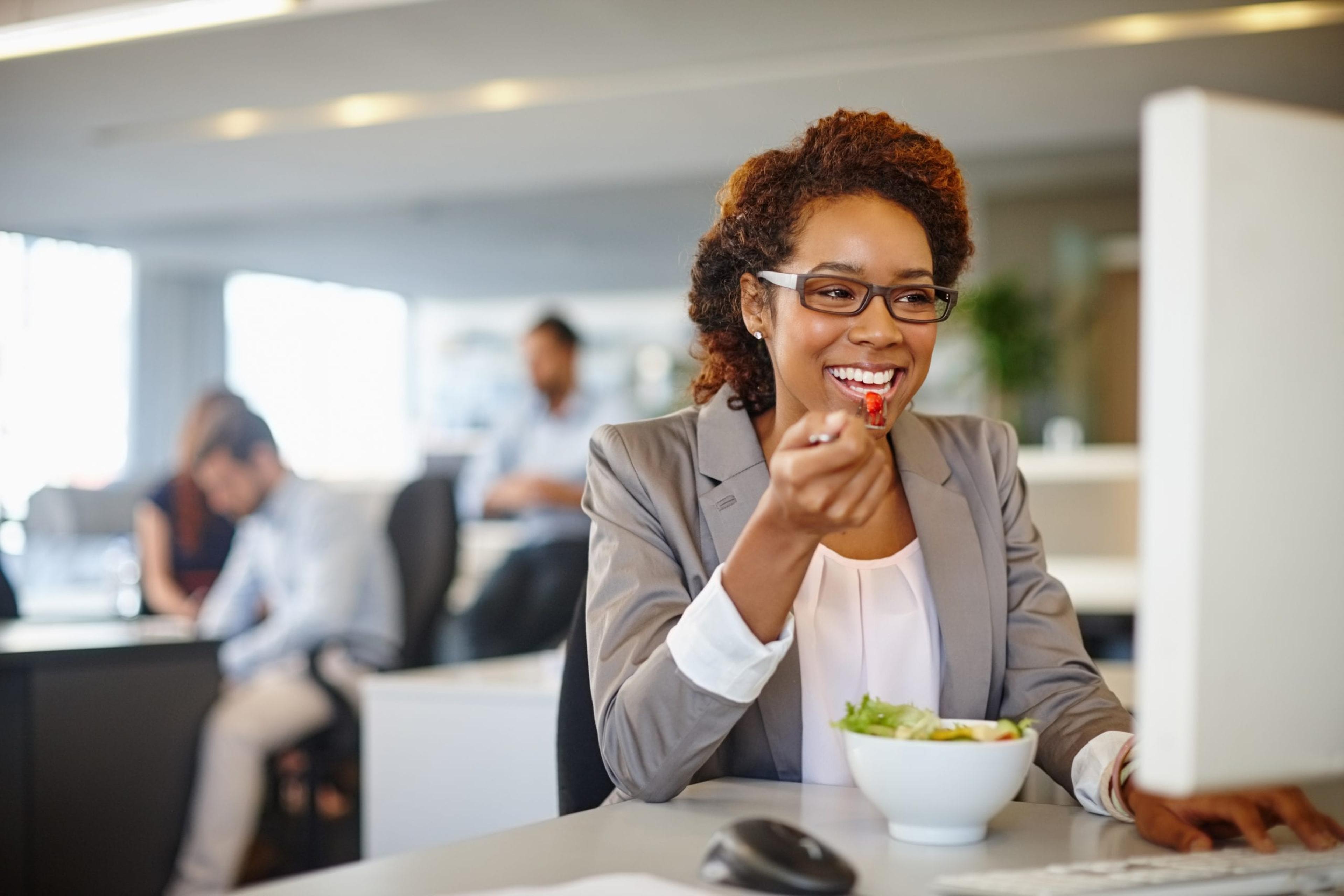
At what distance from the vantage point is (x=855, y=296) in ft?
4.43

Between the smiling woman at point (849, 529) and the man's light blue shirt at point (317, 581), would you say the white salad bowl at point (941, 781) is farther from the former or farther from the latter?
the man's light blue shirt at point (317, 581)

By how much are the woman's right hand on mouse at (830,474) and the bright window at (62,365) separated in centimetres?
984

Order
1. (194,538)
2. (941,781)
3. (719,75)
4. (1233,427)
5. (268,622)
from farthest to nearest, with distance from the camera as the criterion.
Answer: (719,75)
(194,538)
(268,622)
(941,781)
(1233,427)

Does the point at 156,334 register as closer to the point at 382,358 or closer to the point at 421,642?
the point at 382,358

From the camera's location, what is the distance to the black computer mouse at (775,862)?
83cm

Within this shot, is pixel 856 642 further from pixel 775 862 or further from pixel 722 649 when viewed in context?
pixel 775 862

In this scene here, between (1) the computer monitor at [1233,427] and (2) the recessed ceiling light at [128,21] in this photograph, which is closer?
(1) the computer monitor at [1233,427]

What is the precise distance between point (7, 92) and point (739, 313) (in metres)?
5.81

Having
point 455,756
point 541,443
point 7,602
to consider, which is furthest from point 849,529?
point 541,443

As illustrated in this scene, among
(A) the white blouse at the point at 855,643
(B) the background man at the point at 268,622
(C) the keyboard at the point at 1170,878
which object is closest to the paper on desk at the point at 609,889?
(C) the keyboard at the point at 1170,878

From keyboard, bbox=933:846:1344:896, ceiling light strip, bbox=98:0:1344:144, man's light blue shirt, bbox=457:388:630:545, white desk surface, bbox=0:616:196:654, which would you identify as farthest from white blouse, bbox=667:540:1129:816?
ceiling light strip, bbox=98:0:1344:144

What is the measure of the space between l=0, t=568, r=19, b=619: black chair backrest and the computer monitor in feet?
12.2

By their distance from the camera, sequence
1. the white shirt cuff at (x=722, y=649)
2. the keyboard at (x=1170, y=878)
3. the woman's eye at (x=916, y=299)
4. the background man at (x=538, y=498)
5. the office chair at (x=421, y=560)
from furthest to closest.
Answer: the background man at (x=538, y=498)
the office chair at (x=421, y=560)
the woman's eye at (x=916, y=299)
the white shirt cuff at (x=722, y=649)
the keyboard at (x=1170, y=878)

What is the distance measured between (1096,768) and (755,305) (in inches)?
25.1
